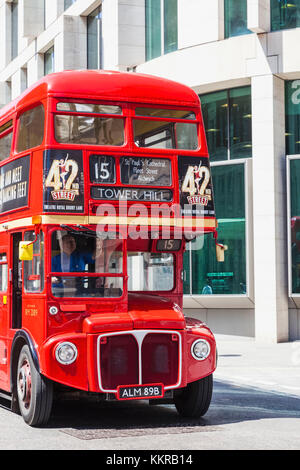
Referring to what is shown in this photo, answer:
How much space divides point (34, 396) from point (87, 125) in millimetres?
3160

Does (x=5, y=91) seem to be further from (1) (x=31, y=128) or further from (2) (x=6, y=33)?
(1) (x=31, y=128)

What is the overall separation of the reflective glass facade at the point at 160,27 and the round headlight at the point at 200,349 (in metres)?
17.2

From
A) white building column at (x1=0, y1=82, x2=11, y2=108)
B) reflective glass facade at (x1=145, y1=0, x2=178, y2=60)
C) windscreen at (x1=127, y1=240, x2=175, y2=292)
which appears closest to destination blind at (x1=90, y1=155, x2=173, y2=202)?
windscreen at (x1=127, y1=240, x2=175, y2=292)

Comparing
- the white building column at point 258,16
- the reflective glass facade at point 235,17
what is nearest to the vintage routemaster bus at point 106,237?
the white building column at point 258,16

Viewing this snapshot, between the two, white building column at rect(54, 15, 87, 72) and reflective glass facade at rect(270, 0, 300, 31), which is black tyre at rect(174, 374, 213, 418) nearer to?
reflective glass facade at rect(270, 0, 300, 31)

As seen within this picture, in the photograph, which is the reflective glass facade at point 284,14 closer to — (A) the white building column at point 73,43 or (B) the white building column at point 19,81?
(A) the white building column at point 73,43

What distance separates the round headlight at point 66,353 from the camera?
9.35 metres

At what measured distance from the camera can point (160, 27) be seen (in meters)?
26.5

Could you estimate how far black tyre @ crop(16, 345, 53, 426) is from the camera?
9.50m

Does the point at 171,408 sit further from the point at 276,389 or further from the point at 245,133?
the point at 245,133

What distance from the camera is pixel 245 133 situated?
2431 centimetres

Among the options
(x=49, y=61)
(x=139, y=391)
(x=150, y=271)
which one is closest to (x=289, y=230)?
(x=150, y=271)
